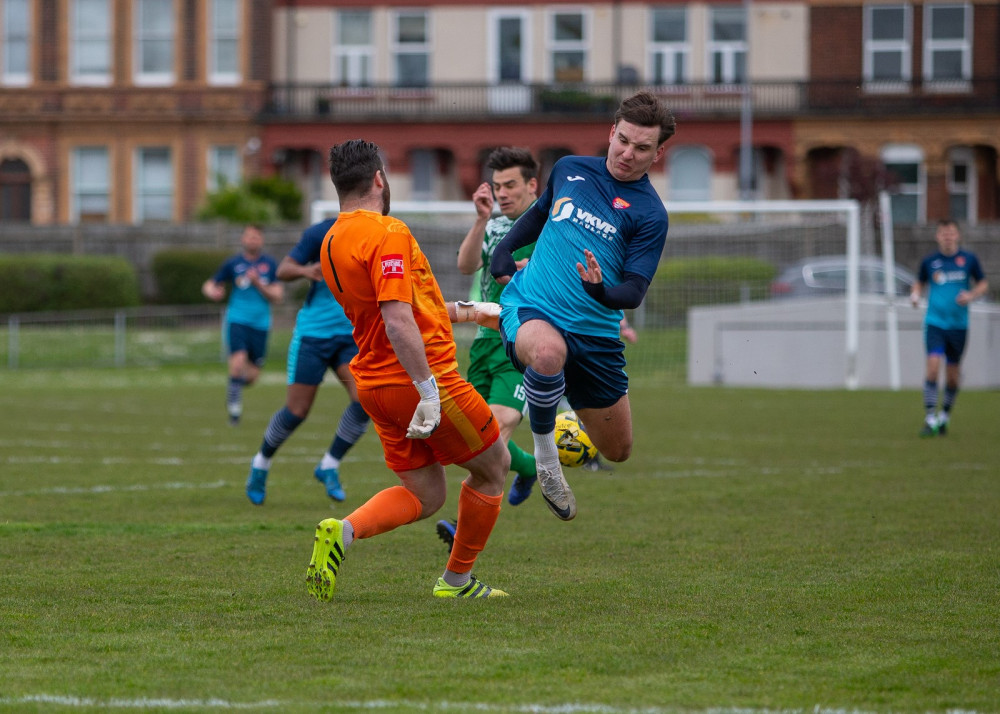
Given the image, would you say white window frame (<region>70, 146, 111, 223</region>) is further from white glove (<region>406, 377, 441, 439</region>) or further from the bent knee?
white glove (<region>406, 377, 441, 439</region>)

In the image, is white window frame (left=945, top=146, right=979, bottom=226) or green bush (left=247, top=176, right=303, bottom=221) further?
white window frame (left=945, top=146, right=979, bottom=226)

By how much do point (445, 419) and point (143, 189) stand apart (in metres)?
39.0

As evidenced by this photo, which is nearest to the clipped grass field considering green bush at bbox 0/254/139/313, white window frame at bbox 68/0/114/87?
green bush at bbox 0/254/139/313

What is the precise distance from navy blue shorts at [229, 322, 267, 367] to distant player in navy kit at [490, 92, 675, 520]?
10.6 m

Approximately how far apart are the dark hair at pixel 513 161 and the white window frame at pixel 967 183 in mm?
36858

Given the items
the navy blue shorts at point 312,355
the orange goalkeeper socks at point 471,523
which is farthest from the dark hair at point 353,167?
the navy blue shorts at point 312,355

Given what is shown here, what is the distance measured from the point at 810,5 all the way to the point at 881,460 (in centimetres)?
3246

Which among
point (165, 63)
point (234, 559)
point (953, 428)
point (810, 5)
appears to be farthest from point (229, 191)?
point (234, 559)

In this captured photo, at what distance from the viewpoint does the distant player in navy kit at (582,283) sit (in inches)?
252

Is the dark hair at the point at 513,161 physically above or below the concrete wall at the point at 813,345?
above

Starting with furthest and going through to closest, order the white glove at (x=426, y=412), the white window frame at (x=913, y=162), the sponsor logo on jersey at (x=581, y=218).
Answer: the white window frame at (x=913, y=162), the sponsor logo on jersey at (x=581, y=218), the white glove at (x=426, y=412)

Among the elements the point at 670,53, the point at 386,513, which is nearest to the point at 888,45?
the point at 670,53

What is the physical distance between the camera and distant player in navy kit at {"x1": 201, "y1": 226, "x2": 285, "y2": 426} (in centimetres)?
1584

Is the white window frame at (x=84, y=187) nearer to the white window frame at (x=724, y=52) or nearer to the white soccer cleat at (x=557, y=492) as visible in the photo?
the white window frame at (x=724, y=52)
